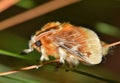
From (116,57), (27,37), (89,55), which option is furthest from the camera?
(116,57)

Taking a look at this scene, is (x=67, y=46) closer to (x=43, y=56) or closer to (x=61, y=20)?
(x=43, y=56)

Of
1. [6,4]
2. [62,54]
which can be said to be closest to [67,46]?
[62,54]

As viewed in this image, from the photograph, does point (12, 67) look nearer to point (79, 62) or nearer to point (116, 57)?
point (79, 62)

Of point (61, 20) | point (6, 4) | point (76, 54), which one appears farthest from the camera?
point (61, 20)

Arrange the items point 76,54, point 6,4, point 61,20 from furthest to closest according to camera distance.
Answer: point 61,20, point 76,54, point 6,4

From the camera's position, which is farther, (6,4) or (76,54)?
(76,54)

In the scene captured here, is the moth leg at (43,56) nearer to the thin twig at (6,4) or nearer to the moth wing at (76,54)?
the moth wing at (76,54)

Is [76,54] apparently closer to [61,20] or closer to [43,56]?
[43,56]

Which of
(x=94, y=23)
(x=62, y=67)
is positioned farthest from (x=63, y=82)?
(x=94, y=23)
